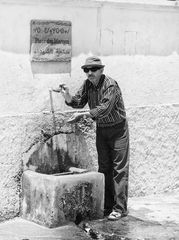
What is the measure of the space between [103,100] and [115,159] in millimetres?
720

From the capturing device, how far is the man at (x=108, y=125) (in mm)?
6211

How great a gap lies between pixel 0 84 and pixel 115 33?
1679 millimetres

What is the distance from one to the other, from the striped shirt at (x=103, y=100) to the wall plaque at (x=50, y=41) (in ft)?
1.44

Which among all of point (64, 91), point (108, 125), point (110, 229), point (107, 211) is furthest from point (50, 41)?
point (110, 229)

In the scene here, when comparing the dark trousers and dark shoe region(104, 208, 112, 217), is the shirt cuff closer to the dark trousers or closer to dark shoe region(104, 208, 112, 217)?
the dark trousers

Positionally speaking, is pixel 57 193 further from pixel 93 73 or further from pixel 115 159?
pixel 93 73

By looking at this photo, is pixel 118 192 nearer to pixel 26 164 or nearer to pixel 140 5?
pixel 26 164

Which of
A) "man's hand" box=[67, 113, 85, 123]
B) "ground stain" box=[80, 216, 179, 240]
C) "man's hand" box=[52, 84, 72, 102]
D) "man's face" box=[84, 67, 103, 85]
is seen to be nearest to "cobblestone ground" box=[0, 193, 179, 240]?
"ground stain" box=[80, 216, 179, 240]

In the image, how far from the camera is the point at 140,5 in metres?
7.30

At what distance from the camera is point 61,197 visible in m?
6.02

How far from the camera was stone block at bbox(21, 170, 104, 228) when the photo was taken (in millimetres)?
6012

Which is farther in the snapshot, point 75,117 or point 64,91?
point 64,91

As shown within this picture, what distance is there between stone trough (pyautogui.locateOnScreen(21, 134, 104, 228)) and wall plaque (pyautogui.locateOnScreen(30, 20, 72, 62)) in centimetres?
93

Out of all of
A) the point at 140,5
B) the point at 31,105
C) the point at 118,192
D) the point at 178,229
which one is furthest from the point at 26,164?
the point at 140,5
